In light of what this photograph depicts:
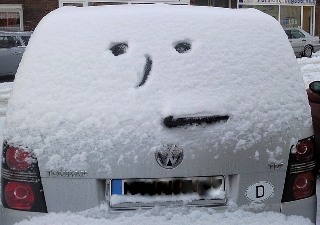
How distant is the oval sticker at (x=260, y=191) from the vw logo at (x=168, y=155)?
1.32 feet

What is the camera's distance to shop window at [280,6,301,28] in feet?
102

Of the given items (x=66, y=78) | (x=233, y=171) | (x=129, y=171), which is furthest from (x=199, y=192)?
(x=66, y=78)

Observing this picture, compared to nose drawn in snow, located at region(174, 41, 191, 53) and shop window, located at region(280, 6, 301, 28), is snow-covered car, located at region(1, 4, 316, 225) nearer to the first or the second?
nose drawn in snow, located at region(174, 41, 191, 53)

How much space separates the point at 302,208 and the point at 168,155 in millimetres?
802

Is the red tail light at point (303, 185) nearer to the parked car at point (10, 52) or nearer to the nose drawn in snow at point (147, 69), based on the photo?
the nose drawn in snow at point (147, 69)

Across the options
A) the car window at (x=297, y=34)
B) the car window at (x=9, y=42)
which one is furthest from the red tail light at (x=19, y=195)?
the car window at (x=297, y=34)

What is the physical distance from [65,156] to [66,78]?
15.6 inches

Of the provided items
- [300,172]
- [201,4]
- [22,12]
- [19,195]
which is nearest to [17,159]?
[19,195]

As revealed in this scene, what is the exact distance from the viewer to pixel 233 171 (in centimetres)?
277

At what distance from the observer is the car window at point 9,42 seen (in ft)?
55.4

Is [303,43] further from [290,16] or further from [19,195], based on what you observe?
[19,195]

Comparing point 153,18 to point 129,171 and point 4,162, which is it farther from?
point 4,162

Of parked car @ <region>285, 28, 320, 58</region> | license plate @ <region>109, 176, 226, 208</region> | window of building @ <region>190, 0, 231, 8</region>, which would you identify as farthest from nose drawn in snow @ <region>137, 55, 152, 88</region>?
window of building @ <region>190, 0, 231, 8</region>

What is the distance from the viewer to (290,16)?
31.4 m
